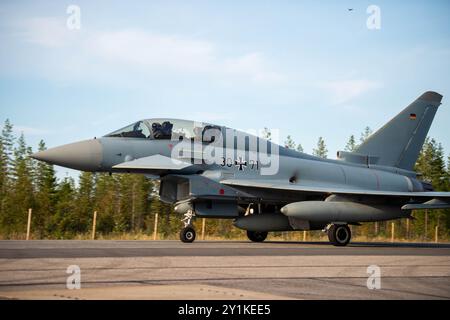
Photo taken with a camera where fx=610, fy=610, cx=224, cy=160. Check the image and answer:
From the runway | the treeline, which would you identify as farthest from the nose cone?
the treeline

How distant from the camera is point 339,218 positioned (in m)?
18.4

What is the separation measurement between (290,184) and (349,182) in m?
2.50

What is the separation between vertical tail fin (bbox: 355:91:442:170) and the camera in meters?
22.8

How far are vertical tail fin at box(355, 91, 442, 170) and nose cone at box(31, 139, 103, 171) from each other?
10.3 metres

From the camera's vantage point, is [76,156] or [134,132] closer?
[76,156]

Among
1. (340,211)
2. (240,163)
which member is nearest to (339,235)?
(340,211)

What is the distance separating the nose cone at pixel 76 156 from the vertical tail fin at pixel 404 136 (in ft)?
33.7

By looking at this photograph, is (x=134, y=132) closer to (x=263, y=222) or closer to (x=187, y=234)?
(x=187, y=234)

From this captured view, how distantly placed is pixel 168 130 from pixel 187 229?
301 centimetres

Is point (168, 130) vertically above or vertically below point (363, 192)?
above

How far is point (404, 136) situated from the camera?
75.6ft
